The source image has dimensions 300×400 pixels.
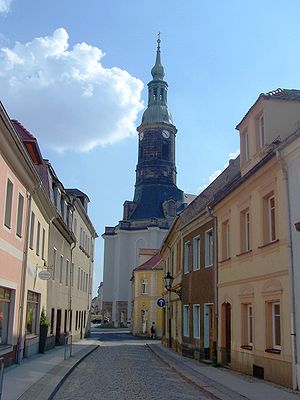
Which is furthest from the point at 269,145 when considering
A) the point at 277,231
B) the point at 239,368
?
the point at 239,368

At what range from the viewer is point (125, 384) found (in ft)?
46.2

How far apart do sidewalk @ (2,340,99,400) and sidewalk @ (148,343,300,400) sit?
372cm

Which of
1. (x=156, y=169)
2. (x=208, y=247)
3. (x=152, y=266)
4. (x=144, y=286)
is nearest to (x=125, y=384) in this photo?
(x=208, y=247)

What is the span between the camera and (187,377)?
50.8 ft

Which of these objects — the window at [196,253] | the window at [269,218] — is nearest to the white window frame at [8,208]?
the window at [269,218]

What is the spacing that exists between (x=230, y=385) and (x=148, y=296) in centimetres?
4284

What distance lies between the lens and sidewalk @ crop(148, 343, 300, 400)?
1139 cm

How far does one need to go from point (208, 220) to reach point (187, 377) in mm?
7144

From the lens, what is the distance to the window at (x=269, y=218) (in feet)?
46.5

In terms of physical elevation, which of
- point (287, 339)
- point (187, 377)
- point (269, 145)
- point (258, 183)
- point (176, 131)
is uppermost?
point (176, 131)

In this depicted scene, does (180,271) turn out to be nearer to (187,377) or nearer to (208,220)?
(208,220)

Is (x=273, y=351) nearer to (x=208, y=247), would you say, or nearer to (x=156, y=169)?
(x=208, y=247)

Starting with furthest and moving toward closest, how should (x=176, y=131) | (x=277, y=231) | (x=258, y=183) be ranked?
1. (x=176, y=131)
2. (x=258, y=183)
3. (x=277, y=231)

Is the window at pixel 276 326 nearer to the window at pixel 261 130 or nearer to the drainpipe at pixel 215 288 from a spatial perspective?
the window at pixel 261 130
